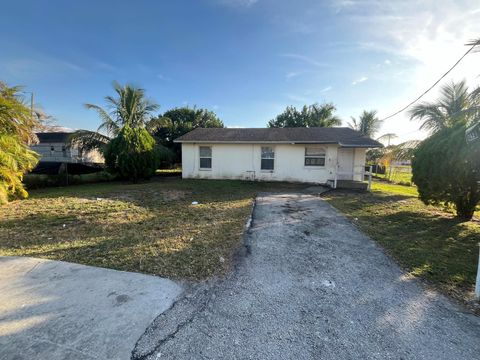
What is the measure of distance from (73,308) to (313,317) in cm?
257

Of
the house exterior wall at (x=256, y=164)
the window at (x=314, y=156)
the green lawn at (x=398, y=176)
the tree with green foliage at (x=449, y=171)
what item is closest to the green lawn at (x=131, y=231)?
the house exterior wall at (x=256, y=164)

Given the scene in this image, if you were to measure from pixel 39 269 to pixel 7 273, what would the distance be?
0.35 m

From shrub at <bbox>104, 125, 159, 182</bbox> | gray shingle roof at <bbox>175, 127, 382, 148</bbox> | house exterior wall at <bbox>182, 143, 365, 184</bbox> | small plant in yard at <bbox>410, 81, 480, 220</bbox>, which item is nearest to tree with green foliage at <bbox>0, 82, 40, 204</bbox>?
shrub at <bbox>104, 125, 159, 182</bbox>

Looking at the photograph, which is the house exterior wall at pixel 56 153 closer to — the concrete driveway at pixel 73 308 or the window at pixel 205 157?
the window at pixel 205 157

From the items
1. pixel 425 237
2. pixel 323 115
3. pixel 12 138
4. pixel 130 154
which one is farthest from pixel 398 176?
pixel 12 138

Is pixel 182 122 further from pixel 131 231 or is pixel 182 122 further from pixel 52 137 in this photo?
pixel 131 231

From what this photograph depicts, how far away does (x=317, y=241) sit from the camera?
4.79 meters

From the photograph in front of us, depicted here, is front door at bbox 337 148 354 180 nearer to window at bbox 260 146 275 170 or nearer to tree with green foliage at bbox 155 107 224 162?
window at bbox 260 146 275 170

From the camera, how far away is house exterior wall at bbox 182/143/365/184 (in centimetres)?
1307

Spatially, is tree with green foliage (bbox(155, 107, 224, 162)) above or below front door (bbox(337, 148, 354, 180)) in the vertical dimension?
above

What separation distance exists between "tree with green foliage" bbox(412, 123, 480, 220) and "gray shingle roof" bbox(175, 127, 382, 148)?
4.97m

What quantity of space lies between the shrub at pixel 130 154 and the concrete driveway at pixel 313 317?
10.3 m

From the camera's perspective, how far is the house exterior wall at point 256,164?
42.9 ft

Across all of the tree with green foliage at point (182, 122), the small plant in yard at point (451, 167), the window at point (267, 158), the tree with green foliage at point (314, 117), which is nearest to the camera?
the small plant in yard at point (451, 167)
